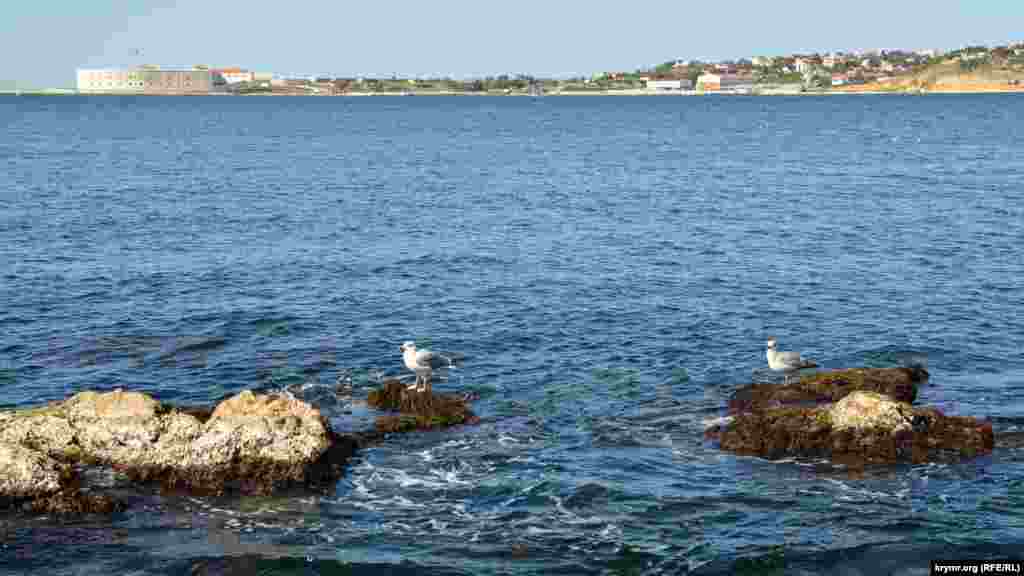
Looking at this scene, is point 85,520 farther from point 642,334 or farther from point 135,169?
point 135,169

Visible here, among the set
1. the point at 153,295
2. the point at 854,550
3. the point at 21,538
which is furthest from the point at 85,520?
the point at 153,295

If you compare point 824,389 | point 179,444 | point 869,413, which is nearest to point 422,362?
point 179,444

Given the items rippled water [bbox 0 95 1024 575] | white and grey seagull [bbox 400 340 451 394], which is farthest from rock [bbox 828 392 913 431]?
white and grey seagull [bbox 400 340 451 394]

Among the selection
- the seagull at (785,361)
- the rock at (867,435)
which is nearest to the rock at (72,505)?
the rock at (867,435)

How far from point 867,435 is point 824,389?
344 cm

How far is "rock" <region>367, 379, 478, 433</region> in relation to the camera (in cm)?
2414

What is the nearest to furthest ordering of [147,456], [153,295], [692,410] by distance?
[147,456] → [692,410] → [153,295]

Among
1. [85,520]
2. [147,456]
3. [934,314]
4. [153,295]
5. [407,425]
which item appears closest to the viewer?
[85,520]

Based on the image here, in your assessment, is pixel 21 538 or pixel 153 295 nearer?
pixel 21 538

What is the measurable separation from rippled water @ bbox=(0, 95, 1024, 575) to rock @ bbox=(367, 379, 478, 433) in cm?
50

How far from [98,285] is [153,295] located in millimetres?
2964

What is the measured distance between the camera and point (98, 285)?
133ft

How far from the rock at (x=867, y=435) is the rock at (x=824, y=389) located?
6.09 ft

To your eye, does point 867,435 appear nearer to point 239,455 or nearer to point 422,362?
point 422,362
